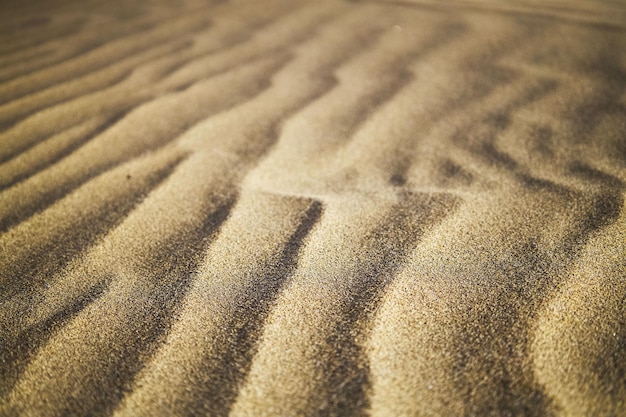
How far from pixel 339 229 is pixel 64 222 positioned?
588 millimetres

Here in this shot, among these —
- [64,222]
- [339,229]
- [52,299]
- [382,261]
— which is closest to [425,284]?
[382,261]

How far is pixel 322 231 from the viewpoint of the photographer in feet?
2.92

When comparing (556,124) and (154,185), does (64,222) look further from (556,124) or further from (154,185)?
(556,124)

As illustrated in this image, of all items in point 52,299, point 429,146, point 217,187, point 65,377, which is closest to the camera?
point 65,377

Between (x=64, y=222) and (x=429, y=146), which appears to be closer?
(x=64, y=222)

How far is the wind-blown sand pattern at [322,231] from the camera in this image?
24.6 inches

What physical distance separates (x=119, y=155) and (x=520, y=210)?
3.20 feet

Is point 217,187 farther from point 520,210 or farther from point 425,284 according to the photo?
point 520,210

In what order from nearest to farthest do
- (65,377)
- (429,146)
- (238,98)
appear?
(65,377) < (429,146) < (238,98)

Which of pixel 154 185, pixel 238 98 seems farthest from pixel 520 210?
pixel 238 98

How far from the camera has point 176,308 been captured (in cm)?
75

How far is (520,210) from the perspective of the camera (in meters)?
0.90

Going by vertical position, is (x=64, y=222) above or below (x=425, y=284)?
above

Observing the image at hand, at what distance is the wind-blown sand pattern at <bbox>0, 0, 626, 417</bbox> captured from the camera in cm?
63
